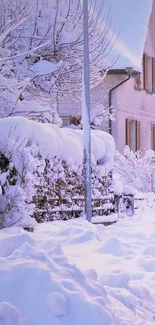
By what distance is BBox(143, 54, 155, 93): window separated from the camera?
27.3 metres

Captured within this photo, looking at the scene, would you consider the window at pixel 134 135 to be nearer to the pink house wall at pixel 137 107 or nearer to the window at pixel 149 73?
the pink house wall at pixel 137 107

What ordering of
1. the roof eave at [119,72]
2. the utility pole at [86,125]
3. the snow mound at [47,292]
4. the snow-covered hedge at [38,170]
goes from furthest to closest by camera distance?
the roof eave at [119,72] → the utility pole at [86,125] → the snow-covered hedge at [38,170] → the snow mound at [47,292]

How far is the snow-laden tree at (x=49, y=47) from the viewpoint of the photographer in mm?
15578

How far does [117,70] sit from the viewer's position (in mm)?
24375

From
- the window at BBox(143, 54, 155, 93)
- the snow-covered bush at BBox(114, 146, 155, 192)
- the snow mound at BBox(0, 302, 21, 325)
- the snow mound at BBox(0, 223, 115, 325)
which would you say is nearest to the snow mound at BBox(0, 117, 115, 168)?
the snow mound at BBox(0, 223, 115, 325)

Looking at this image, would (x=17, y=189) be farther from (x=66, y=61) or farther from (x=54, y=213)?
(x=66, y=61)

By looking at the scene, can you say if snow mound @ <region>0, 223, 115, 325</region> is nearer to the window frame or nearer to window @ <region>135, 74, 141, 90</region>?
the window frame

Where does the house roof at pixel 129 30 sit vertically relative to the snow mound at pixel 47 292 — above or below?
above

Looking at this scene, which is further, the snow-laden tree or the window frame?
the window frame

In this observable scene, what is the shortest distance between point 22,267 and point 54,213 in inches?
262

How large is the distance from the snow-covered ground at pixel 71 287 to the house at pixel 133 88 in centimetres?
1413

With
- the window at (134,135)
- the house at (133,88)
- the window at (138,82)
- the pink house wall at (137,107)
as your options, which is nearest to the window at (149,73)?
the house at (133,88)

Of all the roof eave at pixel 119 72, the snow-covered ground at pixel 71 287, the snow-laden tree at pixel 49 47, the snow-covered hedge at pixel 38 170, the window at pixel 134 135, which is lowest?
the snow-covered ground at pixel 71 287

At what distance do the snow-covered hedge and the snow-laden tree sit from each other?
1.89m
